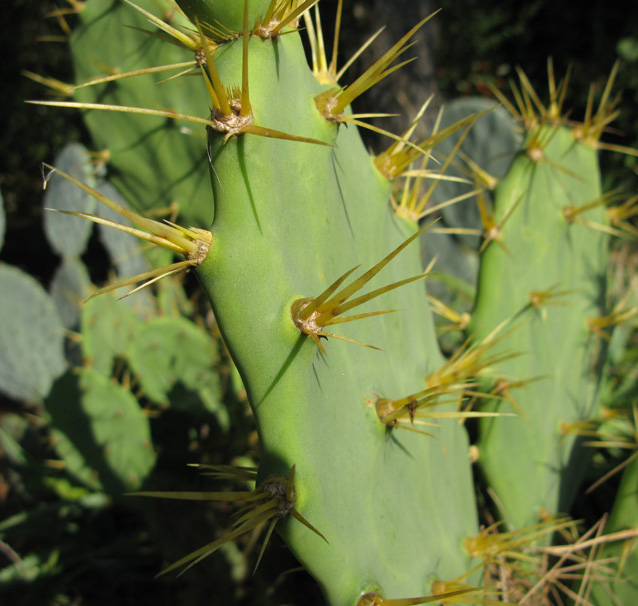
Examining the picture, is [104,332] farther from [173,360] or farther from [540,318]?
[540,318]

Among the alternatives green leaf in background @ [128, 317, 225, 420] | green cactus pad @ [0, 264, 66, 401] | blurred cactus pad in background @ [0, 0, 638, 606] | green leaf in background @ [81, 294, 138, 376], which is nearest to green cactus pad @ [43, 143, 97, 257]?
blurred cactus pad in background @ [0, 0, 638, 606]

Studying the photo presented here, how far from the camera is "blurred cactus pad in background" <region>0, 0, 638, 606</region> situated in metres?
0.64

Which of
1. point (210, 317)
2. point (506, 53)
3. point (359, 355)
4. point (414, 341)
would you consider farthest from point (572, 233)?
point (506, 53)

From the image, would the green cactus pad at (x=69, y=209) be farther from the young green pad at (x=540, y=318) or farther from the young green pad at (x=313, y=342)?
the young green pad at (x=313, y=342)

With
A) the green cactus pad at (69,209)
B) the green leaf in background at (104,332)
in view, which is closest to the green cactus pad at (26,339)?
the green cactus pad at (69,209)

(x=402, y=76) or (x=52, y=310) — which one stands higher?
(x=402, y=76)

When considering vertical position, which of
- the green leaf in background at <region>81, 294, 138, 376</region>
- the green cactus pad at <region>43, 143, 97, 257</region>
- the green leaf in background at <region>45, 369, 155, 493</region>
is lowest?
the green leaf in background at <region>45, 369, 155, 493</region>

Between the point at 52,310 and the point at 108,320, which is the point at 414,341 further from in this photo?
the point at 52,310

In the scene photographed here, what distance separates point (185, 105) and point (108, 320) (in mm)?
723

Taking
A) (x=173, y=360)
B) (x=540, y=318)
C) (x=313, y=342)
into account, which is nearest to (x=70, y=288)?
(x=173, y=360)

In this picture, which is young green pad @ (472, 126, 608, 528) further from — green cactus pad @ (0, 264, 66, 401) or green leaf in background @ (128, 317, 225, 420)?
green cactus pad @ (0, 264, 66, 401)

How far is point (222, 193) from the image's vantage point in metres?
0.62

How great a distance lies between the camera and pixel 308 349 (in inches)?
25.3

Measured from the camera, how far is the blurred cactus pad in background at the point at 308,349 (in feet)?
2.09
